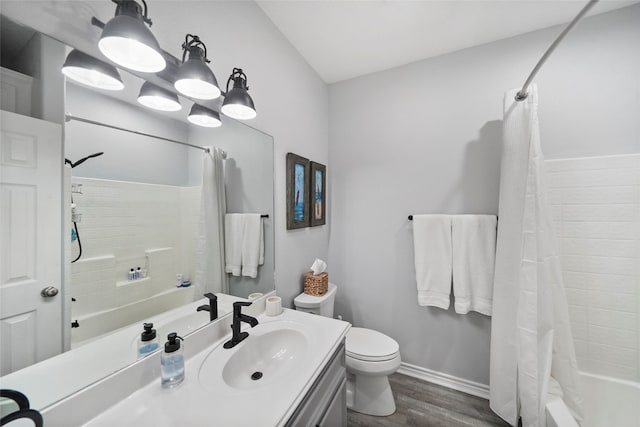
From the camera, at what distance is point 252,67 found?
1271mm

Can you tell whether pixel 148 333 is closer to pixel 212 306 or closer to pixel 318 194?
pixel 212 306

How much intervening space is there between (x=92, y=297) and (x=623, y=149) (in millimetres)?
2629

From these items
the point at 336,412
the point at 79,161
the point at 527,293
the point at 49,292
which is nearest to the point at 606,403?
the point at 527,293

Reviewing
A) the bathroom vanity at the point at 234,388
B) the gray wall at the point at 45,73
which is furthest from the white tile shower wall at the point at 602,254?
the gray wall at the point at 45,73

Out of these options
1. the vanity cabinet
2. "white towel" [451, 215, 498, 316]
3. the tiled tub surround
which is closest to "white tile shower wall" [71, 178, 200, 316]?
the tiled tub surround

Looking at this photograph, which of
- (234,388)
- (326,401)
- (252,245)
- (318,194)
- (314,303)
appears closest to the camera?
(234,388)

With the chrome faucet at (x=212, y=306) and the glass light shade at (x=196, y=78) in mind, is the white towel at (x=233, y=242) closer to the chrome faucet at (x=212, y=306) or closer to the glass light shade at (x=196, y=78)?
the chrome faucet at (x=212, y=306)

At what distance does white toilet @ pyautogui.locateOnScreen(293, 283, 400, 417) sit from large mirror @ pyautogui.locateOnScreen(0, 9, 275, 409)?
2.88ft

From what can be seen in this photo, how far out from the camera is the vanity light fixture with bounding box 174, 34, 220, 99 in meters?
0.80

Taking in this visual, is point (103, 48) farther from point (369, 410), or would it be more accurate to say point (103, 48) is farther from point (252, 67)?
point (369, 410)

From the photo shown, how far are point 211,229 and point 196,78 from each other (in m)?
0.61

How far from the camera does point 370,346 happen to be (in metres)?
1.51

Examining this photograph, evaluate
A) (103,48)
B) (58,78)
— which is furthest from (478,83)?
(58,78)

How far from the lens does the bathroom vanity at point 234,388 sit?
61 cm
